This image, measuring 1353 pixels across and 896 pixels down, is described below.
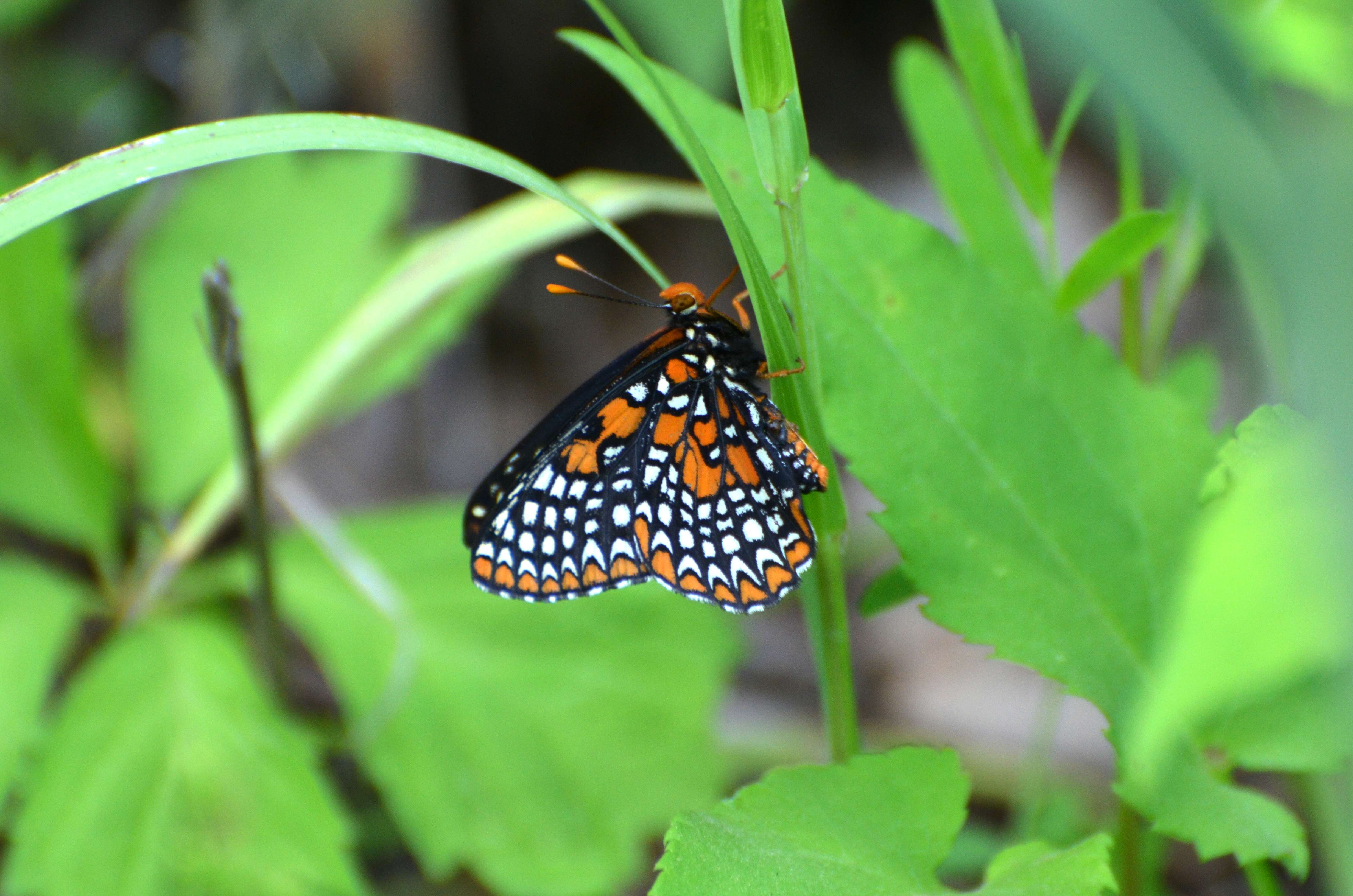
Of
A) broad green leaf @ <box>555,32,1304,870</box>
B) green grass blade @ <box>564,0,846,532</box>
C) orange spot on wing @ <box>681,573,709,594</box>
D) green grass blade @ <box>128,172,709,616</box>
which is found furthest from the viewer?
green grass blade @ <box>128,172,709,616</box>

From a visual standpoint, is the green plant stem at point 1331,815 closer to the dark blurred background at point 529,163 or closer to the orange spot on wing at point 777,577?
the orange spot on wing at point 777,577

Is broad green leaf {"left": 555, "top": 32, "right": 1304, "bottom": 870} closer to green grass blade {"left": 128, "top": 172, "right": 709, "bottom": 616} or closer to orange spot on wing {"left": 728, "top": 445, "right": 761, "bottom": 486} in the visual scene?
orange spot on wing {"left": 728, "top": 445, "right": 761, "bottom": 486}

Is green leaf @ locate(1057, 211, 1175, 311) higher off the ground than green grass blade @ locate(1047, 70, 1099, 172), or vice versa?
green grass blade @ locate(1047, 70, 1099, 172)

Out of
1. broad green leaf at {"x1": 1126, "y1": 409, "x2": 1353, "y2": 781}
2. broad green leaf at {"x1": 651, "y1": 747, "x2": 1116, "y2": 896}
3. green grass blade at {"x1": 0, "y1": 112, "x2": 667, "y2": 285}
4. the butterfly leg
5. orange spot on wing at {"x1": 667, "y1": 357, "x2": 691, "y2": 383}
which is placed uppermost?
green grass blade at {"x1": 0, "y1": 112, "x2": 667, "y2": 285}

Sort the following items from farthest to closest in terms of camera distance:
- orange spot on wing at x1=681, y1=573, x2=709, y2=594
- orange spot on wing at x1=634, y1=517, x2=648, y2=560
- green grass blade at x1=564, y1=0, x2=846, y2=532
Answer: orange spot on wing at x1=634, y1=517, x2=648, y2=560 → orange spot on wing at x1=681, y1=573, x2=709, y2=594 → green grass blade at x1=564, y1=0, x2=846, y2=532

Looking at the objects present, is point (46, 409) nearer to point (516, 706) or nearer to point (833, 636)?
point (516, 706)

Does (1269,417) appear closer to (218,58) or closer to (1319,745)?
(1319,745)

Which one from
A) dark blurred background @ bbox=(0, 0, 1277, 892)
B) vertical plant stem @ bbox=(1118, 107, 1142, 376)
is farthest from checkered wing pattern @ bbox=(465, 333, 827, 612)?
dark blurred background @ bbox=(0, 0, 1277, 892)
